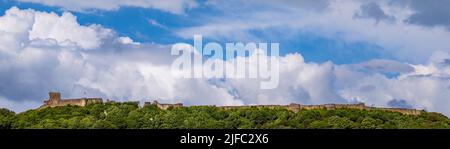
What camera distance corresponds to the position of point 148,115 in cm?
14800

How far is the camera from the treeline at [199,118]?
453 feet

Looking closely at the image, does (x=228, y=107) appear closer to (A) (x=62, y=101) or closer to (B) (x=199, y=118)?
(B) (x=199, y=118)

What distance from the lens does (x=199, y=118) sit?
14700cm

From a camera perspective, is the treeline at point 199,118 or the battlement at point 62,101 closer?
the treeline at point 199,118

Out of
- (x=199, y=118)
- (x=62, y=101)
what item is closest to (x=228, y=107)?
(x=199, y=118)

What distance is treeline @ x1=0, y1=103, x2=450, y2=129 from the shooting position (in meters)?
138

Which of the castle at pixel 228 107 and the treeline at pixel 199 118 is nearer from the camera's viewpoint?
the treeline at pixel 199 118

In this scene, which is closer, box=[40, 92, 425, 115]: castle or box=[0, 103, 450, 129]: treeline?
box=[0, 103, 450, 129]: treeline

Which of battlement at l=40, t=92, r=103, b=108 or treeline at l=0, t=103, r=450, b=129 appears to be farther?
battlement at l=40, t=92, r=103, b=108
